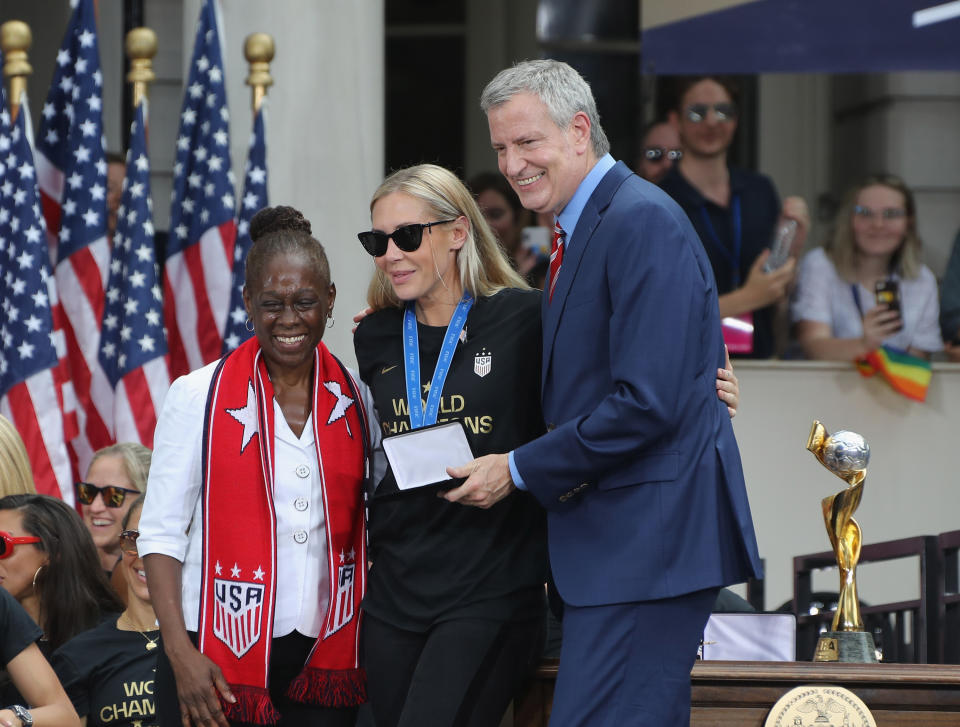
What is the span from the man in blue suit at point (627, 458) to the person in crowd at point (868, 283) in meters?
5.35

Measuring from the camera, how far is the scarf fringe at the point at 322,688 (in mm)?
3354

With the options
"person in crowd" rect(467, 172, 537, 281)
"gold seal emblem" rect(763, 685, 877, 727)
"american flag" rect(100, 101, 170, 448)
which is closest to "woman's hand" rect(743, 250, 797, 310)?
"person in crowd" rect(467, 172, 537, 281)

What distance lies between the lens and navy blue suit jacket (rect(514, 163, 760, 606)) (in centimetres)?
296

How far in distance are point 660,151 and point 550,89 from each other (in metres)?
5.01

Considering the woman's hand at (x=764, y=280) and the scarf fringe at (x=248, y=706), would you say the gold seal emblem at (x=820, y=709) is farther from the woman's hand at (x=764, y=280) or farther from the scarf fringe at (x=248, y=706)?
the woman's hand at (x=764, y=280)

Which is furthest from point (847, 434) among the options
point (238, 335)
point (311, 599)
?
point (238, 335)

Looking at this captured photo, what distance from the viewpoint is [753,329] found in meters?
8.38

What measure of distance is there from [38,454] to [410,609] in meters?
3.59

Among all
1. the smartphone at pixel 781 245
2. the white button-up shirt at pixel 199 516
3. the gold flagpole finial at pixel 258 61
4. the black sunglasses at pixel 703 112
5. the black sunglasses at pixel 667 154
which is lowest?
the white button-up shirt at pixel 199 516

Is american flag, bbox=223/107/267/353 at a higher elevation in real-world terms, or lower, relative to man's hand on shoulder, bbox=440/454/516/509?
higher

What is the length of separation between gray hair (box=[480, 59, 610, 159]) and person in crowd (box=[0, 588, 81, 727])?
6.33ft

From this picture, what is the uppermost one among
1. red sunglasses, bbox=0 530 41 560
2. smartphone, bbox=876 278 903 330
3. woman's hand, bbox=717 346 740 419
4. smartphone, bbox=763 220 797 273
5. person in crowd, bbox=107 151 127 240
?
person in crowd, bbox=107 151 127 240

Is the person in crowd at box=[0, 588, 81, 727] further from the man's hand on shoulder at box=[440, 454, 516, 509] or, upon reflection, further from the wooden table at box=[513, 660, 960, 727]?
the man's hand on shoulder at box=[440, 454, 516, 509]

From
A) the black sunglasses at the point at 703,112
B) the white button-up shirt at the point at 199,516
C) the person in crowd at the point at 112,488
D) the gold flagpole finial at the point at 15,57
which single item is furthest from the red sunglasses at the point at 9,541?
the black sunglasses at the point at 703,112
